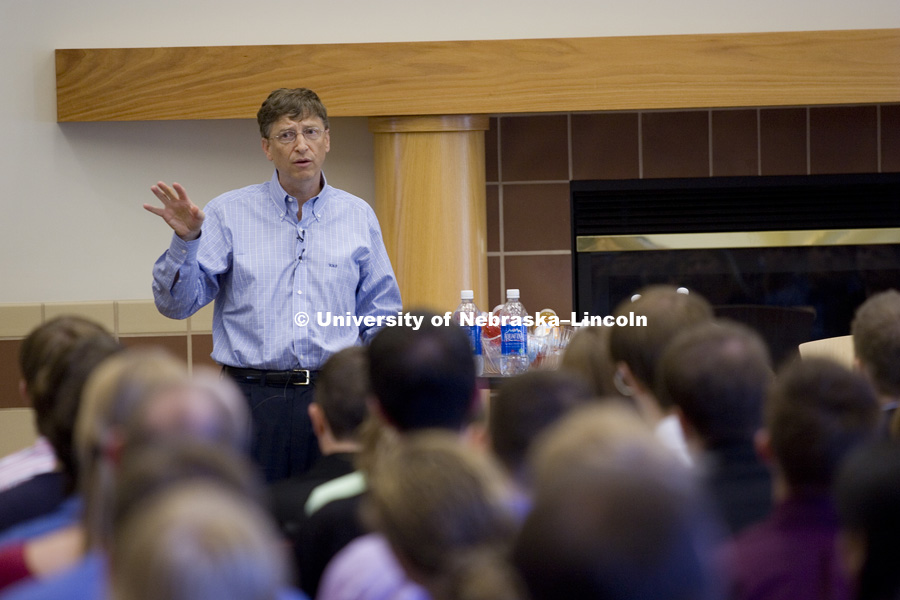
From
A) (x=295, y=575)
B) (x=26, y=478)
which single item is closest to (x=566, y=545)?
(x=295, y=575)

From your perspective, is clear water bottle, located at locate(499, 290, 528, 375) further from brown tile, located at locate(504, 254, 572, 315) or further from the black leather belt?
brown tile, located at locate(504, 254, 572, 315)

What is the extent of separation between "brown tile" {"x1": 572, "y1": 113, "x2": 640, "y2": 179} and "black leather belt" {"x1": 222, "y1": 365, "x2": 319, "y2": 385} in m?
1.61

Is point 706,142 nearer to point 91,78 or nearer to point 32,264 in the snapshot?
point 91,78

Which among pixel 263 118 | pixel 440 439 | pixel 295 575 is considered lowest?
pixel 295 575

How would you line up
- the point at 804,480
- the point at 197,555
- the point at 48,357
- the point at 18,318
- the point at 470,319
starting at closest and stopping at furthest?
the point at 197,555, the point at 804,480, the point at 48,357, the point at 470,319, the point at 18,318

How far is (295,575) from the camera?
138 centimetres

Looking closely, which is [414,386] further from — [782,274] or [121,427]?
[782,274]

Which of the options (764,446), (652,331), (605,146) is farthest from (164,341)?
(764,446)

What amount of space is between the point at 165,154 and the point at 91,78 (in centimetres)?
37

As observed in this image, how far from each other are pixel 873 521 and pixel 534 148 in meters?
2.85

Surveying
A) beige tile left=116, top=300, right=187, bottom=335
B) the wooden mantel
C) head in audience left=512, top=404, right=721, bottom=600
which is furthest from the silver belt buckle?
head in audience left=512, top=404, right=721, bottom=600

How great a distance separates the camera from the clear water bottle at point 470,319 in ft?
9.47

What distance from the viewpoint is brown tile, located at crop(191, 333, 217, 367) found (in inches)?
142

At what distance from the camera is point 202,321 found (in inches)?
142
